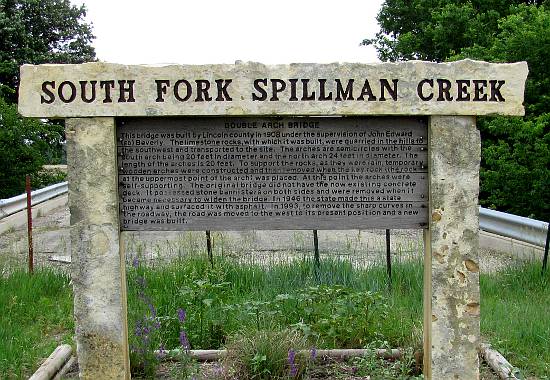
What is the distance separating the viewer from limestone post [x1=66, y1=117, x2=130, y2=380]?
3.92 metres

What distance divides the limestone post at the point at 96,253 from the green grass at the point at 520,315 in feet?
9.23

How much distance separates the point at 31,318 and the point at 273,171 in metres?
2.96

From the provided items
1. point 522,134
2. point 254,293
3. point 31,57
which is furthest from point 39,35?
point 254,293

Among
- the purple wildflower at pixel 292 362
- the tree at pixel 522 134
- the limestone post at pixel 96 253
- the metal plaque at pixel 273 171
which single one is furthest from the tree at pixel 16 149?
the purple wildflower at pixel 292 362

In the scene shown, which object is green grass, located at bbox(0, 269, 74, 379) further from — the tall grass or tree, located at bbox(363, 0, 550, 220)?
tree, located at bbox(363, 0, 550, 220)

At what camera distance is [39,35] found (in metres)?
23.0

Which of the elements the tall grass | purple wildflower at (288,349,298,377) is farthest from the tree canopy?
purple wildflower at (288,349,298,377)

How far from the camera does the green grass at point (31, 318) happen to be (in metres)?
4.61

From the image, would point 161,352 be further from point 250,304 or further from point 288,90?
point 288,90

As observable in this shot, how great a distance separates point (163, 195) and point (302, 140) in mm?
912

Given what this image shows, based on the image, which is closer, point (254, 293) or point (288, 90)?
point (288, 90)

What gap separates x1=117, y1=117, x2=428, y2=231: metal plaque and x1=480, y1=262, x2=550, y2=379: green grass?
1.60 metres

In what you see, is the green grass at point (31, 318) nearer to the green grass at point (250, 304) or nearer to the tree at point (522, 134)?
the green grass at point (250, 304)

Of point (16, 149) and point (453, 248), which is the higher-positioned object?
point (16, 149)
